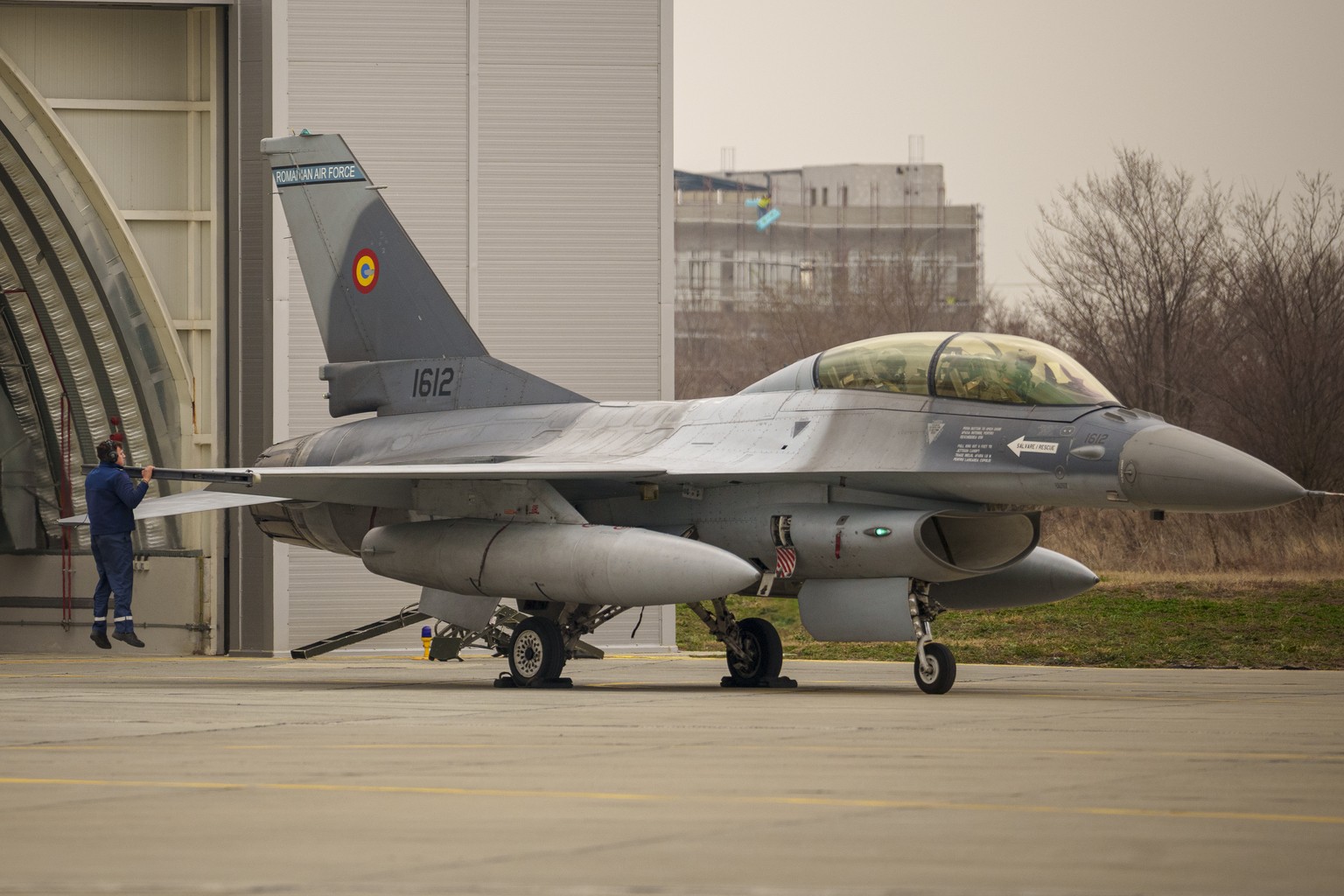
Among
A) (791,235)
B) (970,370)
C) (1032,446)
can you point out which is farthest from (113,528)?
(791,235)

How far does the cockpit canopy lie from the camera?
11.5m

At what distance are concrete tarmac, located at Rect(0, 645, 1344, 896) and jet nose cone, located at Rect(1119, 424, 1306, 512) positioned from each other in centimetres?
118

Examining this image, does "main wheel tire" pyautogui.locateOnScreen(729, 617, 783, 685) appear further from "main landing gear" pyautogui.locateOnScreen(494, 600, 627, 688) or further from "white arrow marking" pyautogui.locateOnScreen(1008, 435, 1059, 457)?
"white arrow marking" pyautogui.locateOnScreen(1008, 435, 1059, 457)

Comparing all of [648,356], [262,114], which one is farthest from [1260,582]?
[262,114]

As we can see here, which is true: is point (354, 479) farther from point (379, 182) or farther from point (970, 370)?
point (379, 182)

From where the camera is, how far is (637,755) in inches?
291

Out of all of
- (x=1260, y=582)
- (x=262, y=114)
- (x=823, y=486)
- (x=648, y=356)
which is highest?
(x=262, y=114)

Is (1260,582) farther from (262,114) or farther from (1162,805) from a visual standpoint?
(1162,805)

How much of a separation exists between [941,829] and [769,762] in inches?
73.6

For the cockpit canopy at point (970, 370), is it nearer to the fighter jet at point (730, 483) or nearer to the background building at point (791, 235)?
the fighter jet at point (730, 483)

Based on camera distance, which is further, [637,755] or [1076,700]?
[1076,700]

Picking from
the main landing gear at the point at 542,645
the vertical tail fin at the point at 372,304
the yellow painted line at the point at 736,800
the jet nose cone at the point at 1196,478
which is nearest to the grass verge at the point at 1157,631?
the main landing gear at the point at 542,645

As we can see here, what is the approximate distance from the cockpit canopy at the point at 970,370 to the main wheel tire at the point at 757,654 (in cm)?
198

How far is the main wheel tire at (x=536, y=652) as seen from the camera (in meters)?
12.9
